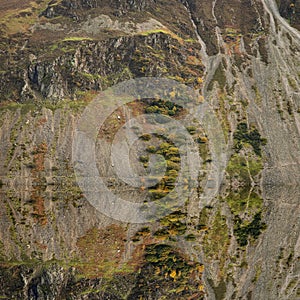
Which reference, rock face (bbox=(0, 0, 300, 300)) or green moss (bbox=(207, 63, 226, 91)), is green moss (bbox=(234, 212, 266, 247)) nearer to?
rock face (bbox=(0, 0, 300, 300))

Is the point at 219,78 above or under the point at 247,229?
above

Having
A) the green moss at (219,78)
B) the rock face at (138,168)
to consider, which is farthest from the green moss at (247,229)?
the green moss at (219,78)

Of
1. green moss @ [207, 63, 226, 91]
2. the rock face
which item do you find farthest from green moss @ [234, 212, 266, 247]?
green moss @ [207, 63, 226, 91]

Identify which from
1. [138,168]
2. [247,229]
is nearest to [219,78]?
[138,168]

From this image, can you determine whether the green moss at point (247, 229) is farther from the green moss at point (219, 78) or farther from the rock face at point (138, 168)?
the green moss at point (219, 78)

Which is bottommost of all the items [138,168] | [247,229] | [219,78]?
[247,229]

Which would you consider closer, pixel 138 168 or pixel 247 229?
pixel 138 168

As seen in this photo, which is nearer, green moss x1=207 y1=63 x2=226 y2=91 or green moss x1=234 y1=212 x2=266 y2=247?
green moss x1=234 y1=212 x2=266 y2=247

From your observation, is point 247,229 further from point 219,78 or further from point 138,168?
point 219,78

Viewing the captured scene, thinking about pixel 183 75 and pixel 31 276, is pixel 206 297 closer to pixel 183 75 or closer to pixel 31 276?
pixel 31 276
